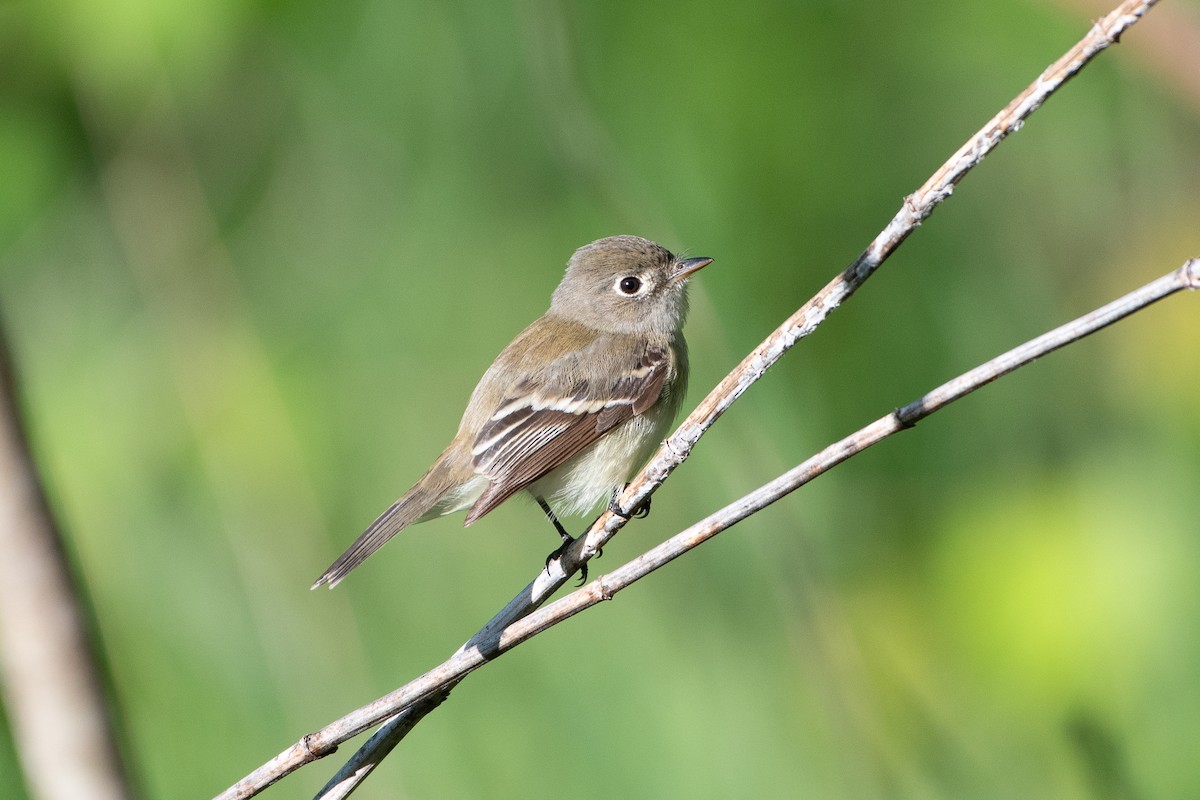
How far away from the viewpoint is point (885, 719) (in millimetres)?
2686

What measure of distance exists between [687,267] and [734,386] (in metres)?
1.39

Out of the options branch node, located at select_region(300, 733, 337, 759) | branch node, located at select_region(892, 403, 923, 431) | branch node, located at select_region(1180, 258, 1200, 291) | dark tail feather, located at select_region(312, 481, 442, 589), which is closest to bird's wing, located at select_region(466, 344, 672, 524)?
dark tail feather, located at select_region(312, 481, 442, 589)

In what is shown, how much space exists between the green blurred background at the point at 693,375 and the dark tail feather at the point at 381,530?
0.22 metres

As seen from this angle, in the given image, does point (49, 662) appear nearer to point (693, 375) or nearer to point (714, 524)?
point (714, 524)

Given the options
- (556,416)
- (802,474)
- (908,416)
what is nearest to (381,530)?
(556,416)

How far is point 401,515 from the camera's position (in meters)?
2.83

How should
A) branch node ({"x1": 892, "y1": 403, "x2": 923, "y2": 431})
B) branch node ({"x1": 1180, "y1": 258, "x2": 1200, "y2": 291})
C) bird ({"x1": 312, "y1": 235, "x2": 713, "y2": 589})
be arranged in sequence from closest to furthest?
branch node ({"x1": 1180, "y1": 258, "x2": 1200, "y2": 291}) < branch node ({"x1": 892, "y1": 403, "x2": 923, "y2": 431}) < bird ({"x1": 312, "y1": 235, "x2": 713, "y2": 589})

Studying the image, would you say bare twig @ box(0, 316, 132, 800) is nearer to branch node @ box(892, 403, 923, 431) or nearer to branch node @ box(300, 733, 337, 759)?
branch node @ box(300, 733, 337, 759)

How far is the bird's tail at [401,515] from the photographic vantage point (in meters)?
2.70

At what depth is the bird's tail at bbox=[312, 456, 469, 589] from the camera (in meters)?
2.70

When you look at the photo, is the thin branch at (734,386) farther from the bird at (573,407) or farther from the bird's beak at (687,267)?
the bird's beak at (687,267)

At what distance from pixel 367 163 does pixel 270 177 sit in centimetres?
29

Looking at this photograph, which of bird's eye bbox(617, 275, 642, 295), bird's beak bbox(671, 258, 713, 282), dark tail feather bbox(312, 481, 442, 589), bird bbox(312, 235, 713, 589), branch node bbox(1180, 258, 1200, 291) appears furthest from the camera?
bird's eye bbox(617, 275, 642, 295)

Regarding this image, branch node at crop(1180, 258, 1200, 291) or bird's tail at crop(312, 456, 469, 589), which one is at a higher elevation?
bird's tail at crop(312, 456, 469, 589)
